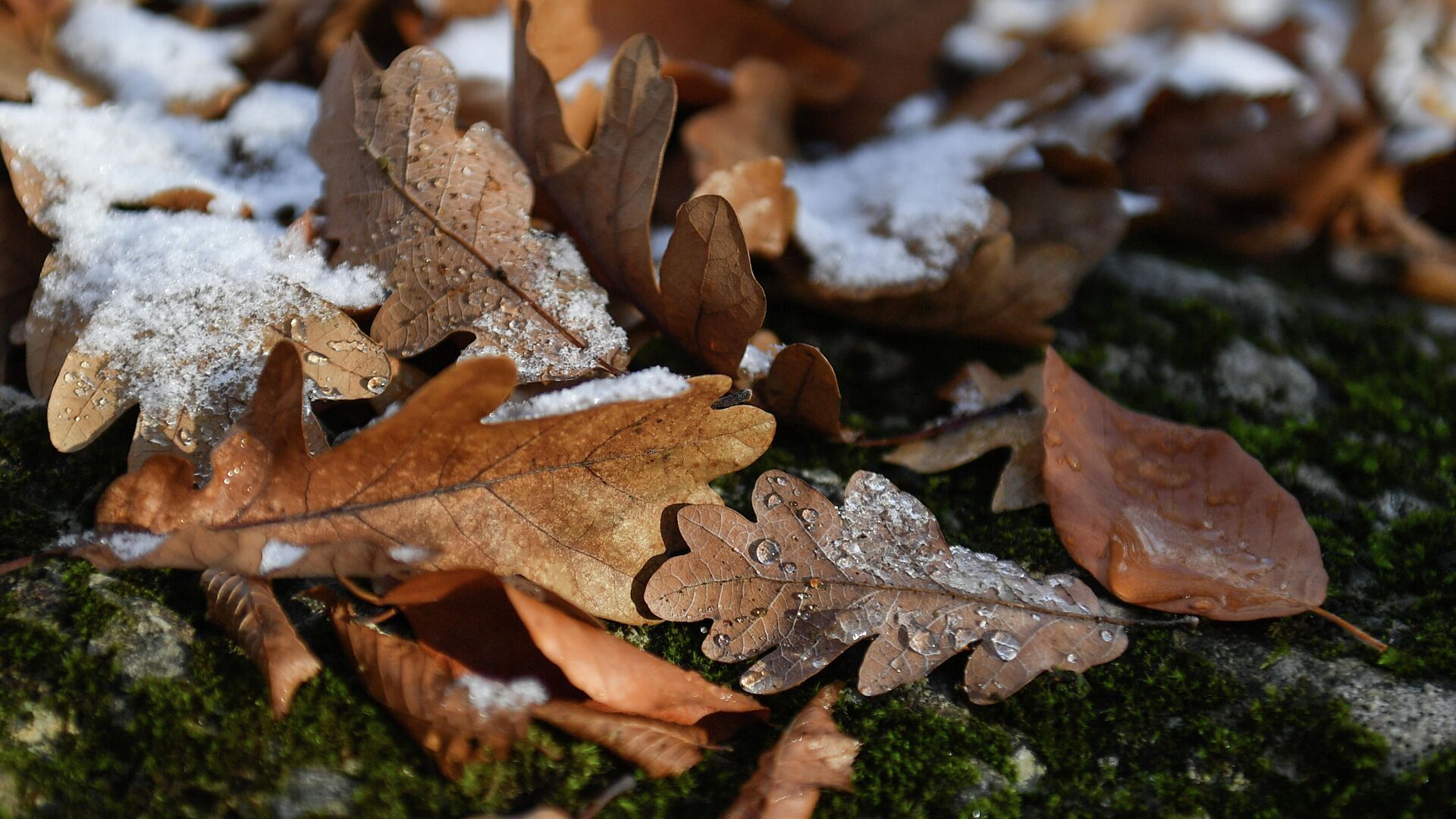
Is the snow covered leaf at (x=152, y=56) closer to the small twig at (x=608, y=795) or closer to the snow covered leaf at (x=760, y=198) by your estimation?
the snow covered leaf at (x=760, y=198)

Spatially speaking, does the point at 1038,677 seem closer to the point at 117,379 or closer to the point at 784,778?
the point at 784,778

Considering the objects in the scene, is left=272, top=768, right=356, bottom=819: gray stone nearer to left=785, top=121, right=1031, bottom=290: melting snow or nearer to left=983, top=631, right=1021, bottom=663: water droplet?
left=983, top=631, right=1021, bottom=663: water droplet

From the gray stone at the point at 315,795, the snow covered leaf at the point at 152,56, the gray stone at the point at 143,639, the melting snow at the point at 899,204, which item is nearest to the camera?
the gray stone at the point at 315,795

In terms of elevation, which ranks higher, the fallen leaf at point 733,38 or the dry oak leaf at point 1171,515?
the fallen leaf at point 733,38

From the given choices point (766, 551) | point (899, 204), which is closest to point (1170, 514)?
point (766, 551)

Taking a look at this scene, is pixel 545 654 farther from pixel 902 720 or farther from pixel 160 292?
pixel 160 292

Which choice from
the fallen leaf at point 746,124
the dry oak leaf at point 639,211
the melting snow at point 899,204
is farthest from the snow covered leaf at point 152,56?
the melting snow at point 899,204

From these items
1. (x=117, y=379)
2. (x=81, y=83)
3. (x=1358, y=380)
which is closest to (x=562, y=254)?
(x=117, y=379)
